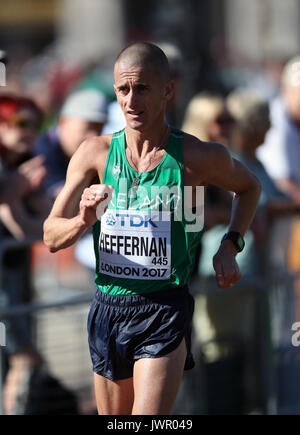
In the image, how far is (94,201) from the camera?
127 inches

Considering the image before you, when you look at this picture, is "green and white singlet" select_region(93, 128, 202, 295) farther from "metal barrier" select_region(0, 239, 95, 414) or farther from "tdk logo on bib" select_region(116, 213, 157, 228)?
"metal barrier" select_region(0, 239, 95, 414)

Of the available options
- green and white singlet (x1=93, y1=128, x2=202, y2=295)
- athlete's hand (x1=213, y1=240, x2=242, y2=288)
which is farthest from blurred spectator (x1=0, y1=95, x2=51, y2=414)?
athlete's hand (x1=213, y1=240, x2=242, y2=288)

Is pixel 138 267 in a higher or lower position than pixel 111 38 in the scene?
lower

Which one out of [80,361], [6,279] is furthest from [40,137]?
[80,361]

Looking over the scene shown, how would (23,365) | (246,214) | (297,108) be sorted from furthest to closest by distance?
(297,108) → (23,365) → (246,214)

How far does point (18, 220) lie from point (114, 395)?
1.87 m

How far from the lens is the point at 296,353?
5777mm

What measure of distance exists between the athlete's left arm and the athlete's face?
0.84 ft

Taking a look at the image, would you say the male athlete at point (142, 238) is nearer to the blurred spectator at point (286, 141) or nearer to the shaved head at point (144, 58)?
the shaved head at point (144, 58)

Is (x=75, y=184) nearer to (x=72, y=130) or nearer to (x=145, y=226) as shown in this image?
(x=145, y=226)

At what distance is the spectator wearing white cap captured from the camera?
5.82 metres
